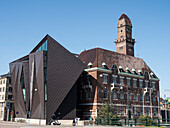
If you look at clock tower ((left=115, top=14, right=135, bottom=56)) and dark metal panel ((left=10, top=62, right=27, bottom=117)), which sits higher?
clock tower ((left=115, top=14, right=135, bottom=56))

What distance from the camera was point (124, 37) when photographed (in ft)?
246

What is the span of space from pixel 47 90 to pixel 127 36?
136 feet

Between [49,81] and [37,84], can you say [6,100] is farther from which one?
[49,81]

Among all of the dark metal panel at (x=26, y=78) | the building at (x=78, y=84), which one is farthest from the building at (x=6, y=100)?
the dark metal panel at (x=26, y=78)

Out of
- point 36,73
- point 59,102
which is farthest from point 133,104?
point 36,73

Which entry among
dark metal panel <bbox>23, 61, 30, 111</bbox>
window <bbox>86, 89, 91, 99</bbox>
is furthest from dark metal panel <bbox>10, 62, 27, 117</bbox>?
window <bbox>86, 89, 91, 99</bbox>

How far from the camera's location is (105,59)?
55375 millimetres

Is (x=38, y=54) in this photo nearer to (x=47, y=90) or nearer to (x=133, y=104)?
(x=47, y=90)

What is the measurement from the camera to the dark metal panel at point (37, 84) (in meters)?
43.7

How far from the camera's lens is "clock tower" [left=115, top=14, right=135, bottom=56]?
75.1m

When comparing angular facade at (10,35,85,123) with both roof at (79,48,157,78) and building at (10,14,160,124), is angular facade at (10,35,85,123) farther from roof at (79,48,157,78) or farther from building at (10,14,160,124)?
roof at (79,48,157,78)

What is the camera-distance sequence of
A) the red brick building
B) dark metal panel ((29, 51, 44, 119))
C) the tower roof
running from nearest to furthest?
dark metal panel ((29, 51, 44, 119)) → the red brick building → the tower roof

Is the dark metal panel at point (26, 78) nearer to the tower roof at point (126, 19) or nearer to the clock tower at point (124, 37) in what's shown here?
the clock tower at point (124, 37)

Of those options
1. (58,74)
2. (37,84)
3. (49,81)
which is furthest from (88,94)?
(37,84)
